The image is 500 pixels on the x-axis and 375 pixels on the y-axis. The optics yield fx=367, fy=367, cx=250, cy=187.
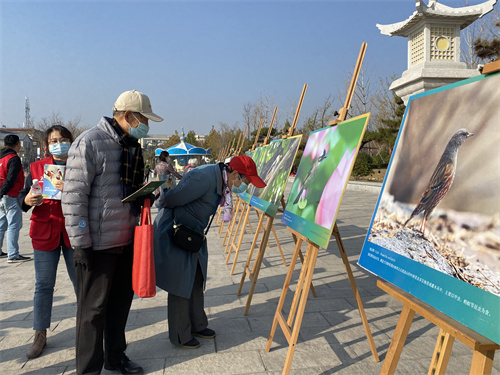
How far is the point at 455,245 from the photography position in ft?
5.22

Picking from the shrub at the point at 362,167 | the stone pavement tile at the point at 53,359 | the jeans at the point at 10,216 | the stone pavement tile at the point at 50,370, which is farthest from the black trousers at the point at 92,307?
the shrub at the point at 362,167

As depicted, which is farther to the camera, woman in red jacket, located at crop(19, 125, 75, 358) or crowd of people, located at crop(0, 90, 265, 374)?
woman in red jacket, located at crop(19, 125, 75, 358)

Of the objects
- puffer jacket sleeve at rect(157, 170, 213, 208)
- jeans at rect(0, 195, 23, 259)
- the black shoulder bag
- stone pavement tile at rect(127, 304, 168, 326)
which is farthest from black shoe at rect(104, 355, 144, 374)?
jeans at rect(0, 195, 23, 259)

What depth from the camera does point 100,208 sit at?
2.34 meters

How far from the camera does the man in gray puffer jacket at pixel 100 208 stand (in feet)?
7.38

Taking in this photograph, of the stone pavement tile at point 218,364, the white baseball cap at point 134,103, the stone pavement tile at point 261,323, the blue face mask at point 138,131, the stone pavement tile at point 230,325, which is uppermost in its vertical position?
the white baseball cap at point 134,103

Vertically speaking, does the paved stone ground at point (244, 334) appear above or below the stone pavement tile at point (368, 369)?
below

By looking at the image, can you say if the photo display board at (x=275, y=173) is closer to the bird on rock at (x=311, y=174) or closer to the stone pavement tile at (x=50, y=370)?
the bird on rock at (x=311, y=174)

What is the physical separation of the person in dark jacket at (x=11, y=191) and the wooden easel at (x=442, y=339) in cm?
484

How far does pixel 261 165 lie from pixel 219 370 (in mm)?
3487

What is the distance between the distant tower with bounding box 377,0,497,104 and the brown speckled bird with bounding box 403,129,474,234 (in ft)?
24.1

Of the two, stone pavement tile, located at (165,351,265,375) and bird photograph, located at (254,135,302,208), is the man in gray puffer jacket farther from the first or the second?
bird photograph, located at (254,135,302,208)

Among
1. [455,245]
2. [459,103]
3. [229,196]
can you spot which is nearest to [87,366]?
[229,196]

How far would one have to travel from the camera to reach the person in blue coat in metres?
2.95
